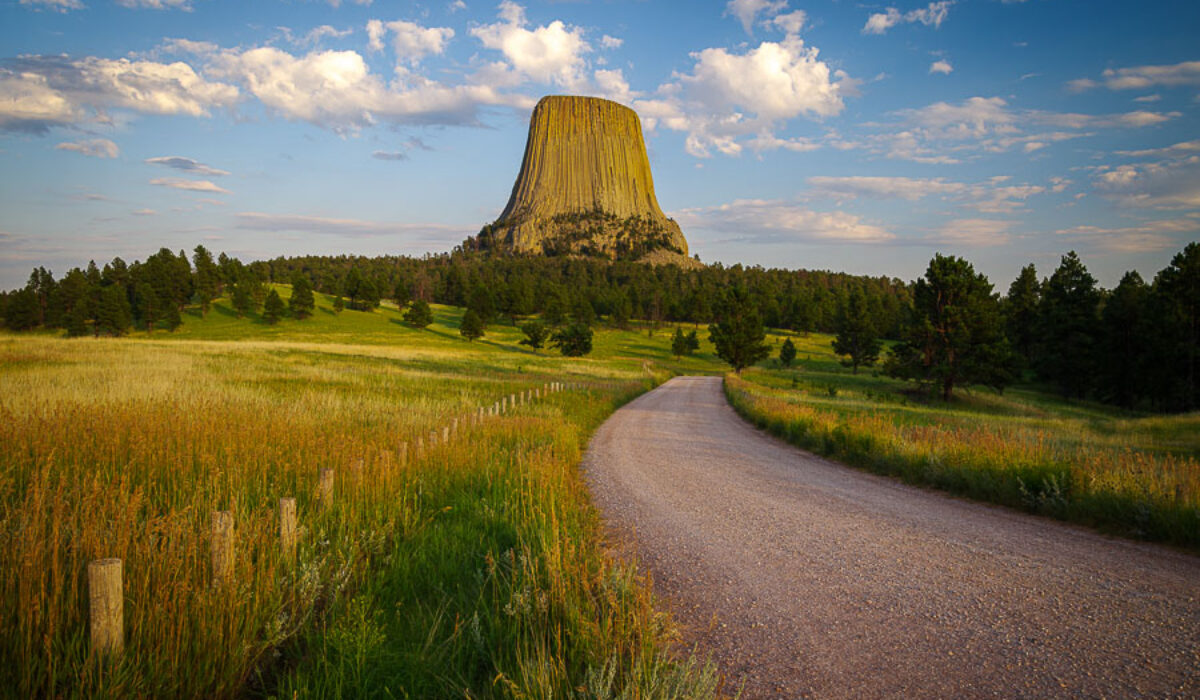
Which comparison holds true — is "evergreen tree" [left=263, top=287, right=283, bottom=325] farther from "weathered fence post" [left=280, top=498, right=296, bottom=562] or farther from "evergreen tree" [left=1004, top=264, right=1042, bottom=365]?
"evergreen tree" [left=1004, top=264, right=1042, bottom=365]

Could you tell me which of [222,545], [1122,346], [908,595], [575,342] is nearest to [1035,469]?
[908,595]

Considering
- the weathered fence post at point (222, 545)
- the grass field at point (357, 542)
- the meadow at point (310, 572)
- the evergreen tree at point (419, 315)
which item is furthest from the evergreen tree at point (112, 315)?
the weathered fence post at point (222, 545)

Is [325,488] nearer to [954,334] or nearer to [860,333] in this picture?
[954,334]

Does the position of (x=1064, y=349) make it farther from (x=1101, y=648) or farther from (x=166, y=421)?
(x=166, y=421)

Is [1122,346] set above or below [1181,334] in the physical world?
below

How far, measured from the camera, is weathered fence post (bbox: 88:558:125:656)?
9.15 ft

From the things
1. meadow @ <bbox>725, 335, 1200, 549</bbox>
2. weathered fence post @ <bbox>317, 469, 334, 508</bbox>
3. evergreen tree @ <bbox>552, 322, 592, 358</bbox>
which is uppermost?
weathered fence post @ <bbox>317, 469, 334, 508</bbox>

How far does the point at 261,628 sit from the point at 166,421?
19.3ft

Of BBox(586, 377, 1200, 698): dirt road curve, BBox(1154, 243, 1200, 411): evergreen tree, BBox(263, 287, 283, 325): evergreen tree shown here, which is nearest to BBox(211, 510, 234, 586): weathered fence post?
BBox(586, 377, 1200, 698): dirt road curve

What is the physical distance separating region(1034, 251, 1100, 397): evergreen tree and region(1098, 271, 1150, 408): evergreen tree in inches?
42.2

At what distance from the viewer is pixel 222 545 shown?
3588 mm

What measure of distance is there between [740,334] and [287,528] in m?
56.4

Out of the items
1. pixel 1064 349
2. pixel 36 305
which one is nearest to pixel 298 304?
pixel 36 305

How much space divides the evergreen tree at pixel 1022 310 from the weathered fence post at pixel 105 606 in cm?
8468
